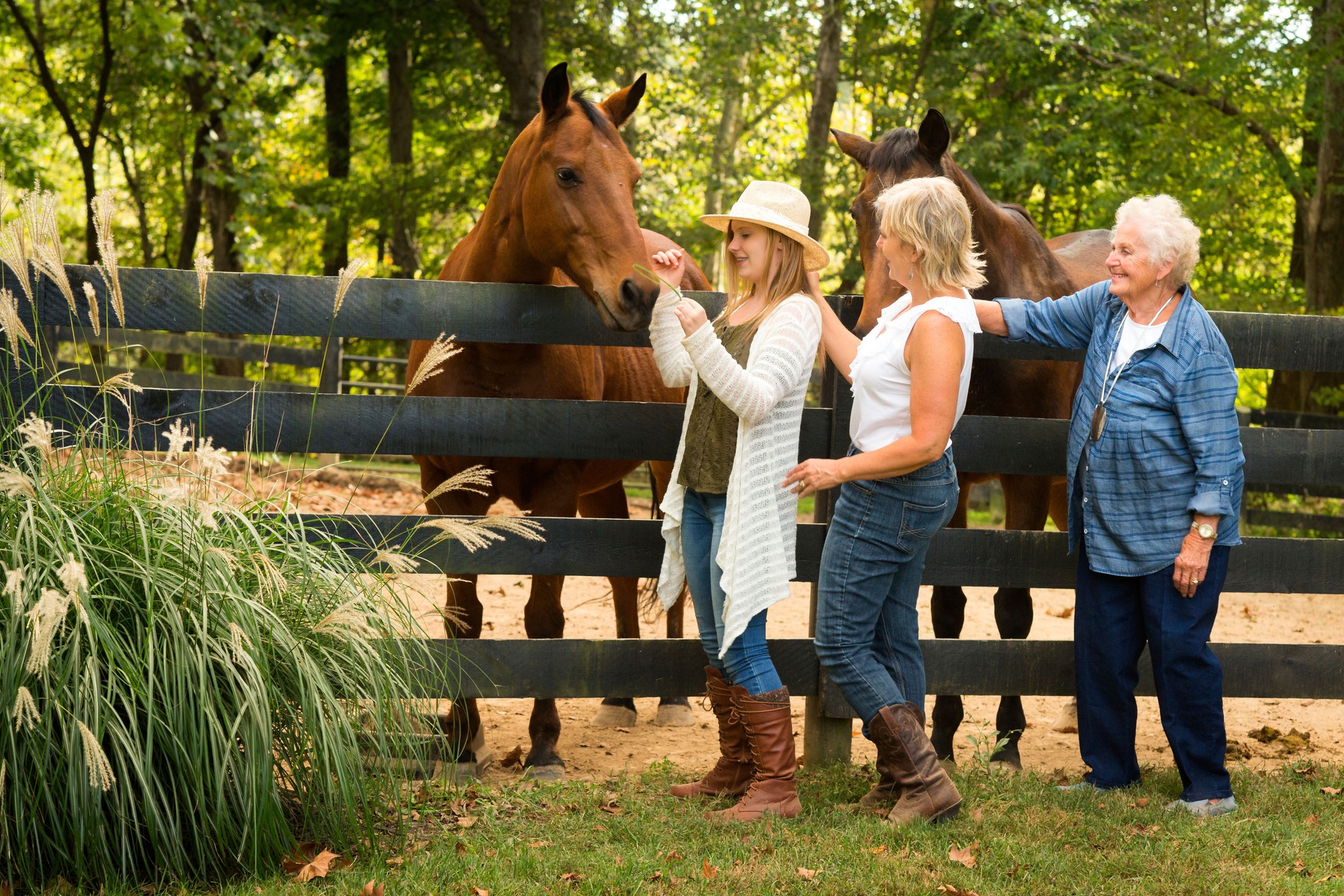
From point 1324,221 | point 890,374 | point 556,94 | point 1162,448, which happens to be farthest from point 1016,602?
point 1324,221

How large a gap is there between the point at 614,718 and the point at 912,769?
82.5 inches

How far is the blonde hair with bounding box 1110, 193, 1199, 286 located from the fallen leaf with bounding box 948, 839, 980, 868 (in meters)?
1.82

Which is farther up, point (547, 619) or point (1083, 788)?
point (547, 619)

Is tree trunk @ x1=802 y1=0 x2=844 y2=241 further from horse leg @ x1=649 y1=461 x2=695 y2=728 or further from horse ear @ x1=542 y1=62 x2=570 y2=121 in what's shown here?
horse ear @ x1=542 y1=62 x2=570 y2=121

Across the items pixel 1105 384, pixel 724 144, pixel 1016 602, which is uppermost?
pixel 724 144

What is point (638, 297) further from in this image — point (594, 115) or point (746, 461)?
point (594, 115)

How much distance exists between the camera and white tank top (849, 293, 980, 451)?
3.01 metres

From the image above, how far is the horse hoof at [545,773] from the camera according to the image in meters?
3.91

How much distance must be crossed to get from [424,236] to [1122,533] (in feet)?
50.5

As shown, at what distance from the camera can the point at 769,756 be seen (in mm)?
3230

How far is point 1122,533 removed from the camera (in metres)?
3.44

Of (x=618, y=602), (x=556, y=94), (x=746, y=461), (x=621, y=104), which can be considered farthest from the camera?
(x=618, y=602)

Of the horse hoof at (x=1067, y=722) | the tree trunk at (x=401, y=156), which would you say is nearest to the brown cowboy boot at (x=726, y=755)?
the horse hoof at (x=1067, y=722)

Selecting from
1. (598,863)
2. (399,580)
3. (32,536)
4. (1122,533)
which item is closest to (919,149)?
(1122,533)
